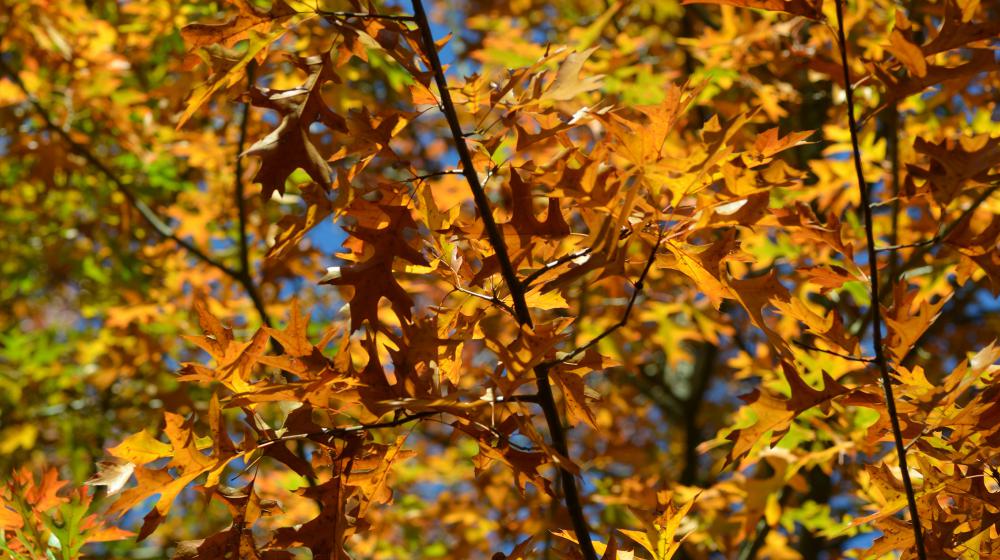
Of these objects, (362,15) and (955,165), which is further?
(955,165)

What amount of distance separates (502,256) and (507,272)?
26 mm

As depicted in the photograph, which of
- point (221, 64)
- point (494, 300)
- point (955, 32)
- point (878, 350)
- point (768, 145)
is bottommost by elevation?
point (878, 350)

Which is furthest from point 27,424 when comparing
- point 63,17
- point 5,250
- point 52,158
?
point 63,17

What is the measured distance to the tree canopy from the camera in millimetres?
1287

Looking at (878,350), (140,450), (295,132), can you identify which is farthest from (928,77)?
(140,450)

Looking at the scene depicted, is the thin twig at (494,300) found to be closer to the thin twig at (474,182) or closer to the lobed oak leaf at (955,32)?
the thin twig at (474,182)

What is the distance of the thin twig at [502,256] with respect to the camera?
4.17 feet

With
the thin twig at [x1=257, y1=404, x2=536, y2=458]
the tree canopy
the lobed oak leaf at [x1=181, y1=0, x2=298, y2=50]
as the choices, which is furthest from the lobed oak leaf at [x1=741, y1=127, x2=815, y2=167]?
the lobed oak leaf at [x1=181, y1=0, x2=298, y2=50]

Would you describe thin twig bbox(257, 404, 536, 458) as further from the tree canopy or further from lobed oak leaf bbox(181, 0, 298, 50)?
lobed oak leaf bbox(181, 0, 298, 50)

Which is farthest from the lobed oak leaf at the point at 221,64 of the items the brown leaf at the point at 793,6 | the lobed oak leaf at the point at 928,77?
the lobed oak leaf at the point at 928,77

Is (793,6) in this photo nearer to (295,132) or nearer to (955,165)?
(955,165)

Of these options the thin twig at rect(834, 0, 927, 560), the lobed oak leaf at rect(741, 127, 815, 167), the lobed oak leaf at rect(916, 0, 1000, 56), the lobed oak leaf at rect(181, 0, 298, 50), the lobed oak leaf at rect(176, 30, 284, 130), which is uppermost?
the lobed oak leaf at rect(181, 0, 298, 50)

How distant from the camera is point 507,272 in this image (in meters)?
1.28

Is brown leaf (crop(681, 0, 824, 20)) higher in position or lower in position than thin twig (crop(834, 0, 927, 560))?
higher
